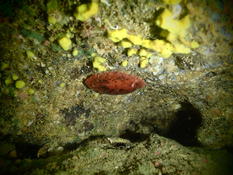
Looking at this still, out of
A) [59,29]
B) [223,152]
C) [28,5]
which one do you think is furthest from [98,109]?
[223,152]

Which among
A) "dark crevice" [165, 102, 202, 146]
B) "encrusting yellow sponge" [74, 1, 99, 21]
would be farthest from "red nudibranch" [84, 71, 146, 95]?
"dark crevice" [165, 102, 202, 146]

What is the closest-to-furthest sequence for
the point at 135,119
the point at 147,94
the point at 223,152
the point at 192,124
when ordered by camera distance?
the point at 223,152 → the point at 147,94 → the point at 192,124 → the point at 135,119

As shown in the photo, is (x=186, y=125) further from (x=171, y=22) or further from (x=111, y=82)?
(x=171, y=22)

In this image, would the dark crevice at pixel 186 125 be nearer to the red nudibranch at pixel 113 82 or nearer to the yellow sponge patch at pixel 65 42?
the red nudibranch at pixel 113 82

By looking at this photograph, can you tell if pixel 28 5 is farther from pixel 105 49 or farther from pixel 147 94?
pixel 147 94

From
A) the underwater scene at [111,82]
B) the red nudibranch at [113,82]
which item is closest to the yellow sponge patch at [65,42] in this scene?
the underwater scene at [111,82]

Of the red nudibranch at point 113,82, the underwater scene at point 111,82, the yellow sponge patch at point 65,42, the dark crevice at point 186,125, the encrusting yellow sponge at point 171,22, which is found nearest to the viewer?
the encrusting yellow sponge at point 171,22

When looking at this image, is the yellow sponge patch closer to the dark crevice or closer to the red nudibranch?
the red nudibranch
